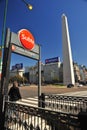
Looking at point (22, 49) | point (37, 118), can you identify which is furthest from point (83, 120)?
point (22, 49)

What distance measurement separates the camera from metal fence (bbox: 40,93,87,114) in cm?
582

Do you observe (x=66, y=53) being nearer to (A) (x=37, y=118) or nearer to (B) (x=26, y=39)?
(B) (x=26, y=39)

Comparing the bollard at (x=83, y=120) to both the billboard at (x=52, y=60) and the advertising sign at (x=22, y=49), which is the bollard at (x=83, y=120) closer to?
the advertising sign at (x=22, y=49)

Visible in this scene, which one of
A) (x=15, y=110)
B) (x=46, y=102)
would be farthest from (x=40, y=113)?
(x=46, y=102)

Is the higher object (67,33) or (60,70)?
(67,33)

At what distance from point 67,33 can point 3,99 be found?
48115 mm

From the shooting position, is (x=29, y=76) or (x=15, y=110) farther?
(x=29, y=76)

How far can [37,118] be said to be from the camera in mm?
3494

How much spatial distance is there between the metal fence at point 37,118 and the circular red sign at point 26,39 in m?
3.06

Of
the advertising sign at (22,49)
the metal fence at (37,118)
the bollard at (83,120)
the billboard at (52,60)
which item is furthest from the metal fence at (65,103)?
the billboard at (52,60)

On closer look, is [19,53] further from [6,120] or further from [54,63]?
[54,63]

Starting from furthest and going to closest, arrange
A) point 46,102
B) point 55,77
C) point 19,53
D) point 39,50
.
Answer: point 55,77 < point 39,50 < point 46,102 < point 19,53

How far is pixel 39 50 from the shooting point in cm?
761

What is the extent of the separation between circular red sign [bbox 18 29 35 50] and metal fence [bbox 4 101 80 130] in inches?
120
